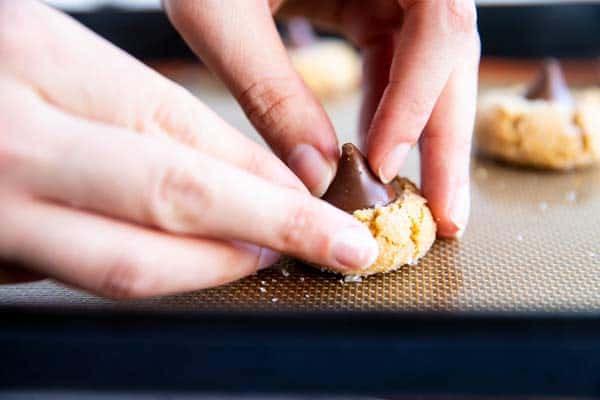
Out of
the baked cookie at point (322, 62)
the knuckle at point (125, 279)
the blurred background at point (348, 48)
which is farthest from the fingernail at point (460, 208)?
the baked cookie at point (322, 62)

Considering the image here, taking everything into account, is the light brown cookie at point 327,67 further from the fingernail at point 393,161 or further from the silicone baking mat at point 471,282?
the fingernail at point 393,161

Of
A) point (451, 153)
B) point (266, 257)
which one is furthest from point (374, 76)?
point (266, 257)

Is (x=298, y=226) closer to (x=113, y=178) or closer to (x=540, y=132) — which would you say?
(x=113, y=178)

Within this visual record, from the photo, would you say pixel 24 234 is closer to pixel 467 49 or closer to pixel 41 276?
pixel 41 276

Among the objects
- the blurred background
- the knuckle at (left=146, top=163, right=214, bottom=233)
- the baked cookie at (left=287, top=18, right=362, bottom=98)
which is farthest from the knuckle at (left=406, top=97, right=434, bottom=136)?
the baked cookie at (left=287, top=18, right=362, bottom=98)

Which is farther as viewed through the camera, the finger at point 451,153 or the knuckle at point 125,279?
the finger at point 451,153
